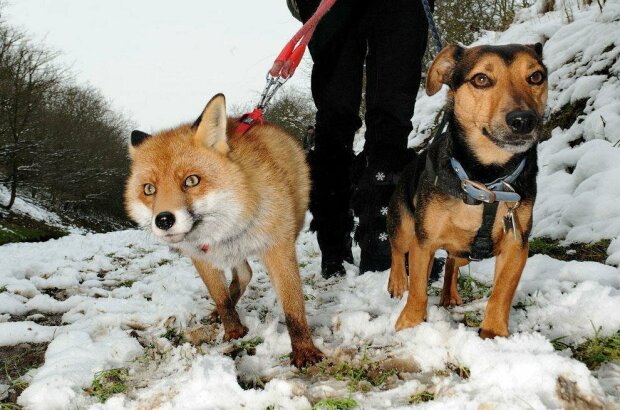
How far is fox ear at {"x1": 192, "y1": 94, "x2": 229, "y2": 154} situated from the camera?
2623 mm

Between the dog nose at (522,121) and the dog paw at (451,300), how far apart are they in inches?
48.5

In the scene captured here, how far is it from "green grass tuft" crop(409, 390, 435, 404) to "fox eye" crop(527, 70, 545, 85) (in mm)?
1805

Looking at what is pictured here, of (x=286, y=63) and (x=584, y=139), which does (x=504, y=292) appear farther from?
(x=584, y=139)

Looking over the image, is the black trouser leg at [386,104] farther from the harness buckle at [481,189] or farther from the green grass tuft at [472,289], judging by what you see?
the harness buckle at [481,189]

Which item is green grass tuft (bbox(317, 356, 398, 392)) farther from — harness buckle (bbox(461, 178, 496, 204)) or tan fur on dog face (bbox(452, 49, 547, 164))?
tan fur on dog face (bbox(452, 49, 547, 164))

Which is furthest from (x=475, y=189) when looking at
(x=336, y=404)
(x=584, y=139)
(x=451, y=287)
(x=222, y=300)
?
(x=584, y=139)

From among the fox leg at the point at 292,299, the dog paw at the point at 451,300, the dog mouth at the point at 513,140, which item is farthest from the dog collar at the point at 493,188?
the fox leg at the point at 292,299

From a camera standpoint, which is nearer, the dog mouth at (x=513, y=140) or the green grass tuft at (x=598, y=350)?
the green grass tuft at (x=598, y=350)

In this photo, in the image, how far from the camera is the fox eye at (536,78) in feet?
8.47

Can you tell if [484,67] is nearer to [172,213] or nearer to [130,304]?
[172,213]

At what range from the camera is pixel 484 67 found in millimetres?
2621

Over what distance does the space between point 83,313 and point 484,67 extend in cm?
335

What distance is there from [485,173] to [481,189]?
0.71 ft

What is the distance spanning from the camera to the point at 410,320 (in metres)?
2.58
